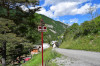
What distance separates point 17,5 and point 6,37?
165 inches

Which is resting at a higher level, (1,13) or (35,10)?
(35,10)

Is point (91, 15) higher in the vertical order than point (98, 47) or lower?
higher

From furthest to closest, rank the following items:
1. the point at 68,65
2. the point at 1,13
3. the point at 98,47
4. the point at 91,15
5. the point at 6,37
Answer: the point at 91,15
the point at 98,47
the point at 1,13
the point at 6,37
the point at 68,65

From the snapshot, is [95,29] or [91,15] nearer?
[95,29]

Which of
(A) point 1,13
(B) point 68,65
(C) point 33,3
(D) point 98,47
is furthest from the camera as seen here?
(C) point 33,3

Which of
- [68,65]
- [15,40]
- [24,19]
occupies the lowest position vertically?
[68,65]

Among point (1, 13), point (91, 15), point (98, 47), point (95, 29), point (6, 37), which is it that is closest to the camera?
point (6, 37)

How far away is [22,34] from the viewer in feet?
36.2

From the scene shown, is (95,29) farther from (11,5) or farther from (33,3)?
(11,5)

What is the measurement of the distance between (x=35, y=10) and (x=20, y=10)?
1.79 metres

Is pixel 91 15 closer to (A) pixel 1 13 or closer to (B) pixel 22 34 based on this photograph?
(B) pixel 22 34

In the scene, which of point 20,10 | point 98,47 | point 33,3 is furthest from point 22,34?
point 98,47

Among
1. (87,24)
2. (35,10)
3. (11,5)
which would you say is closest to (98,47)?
(87,24)

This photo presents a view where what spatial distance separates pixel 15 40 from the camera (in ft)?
28.3
